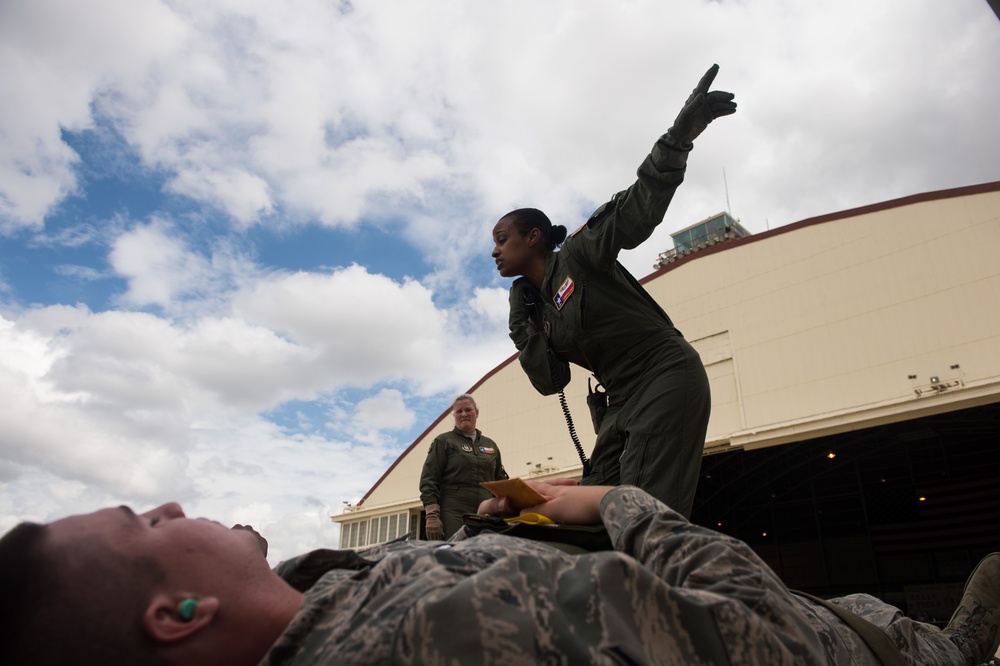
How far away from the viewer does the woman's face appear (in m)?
2.80

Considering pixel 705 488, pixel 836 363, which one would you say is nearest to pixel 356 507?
pixel 705 488

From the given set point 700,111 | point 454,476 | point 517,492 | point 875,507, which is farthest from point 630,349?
point 875,507

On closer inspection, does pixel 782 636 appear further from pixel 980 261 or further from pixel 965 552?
pixel 965 552

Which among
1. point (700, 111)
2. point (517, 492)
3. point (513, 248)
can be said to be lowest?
point (517, 492)

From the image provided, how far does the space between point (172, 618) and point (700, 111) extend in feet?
6.52

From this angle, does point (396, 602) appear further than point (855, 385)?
No

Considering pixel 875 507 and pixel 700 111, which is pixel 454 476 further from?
pixel 875 507

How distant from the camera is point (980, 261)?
1150 centimetres

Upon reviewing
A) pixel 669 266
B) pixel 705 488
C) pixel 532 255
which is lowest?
pixel 705 488

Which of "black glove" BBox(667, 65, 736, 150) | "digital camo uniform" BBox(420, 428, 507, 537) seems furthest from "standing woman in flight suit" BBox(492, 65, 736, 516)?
"digital camo uniform" BBox(420, 428, 507, 537)

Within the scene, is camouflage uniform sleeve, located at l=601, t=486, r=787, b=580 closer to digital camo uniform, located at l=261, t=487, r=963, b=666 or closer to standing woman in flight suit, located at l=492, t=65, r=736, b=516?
digital camo uniform, located at l=261, t=487, r=963, b=666

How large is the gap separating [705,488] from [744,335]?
10104 millimetres

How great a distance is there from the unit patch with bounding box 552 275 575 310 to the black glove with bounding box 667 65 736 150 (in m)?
0.68

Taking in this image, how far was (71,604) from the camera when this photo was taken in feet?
2.72
